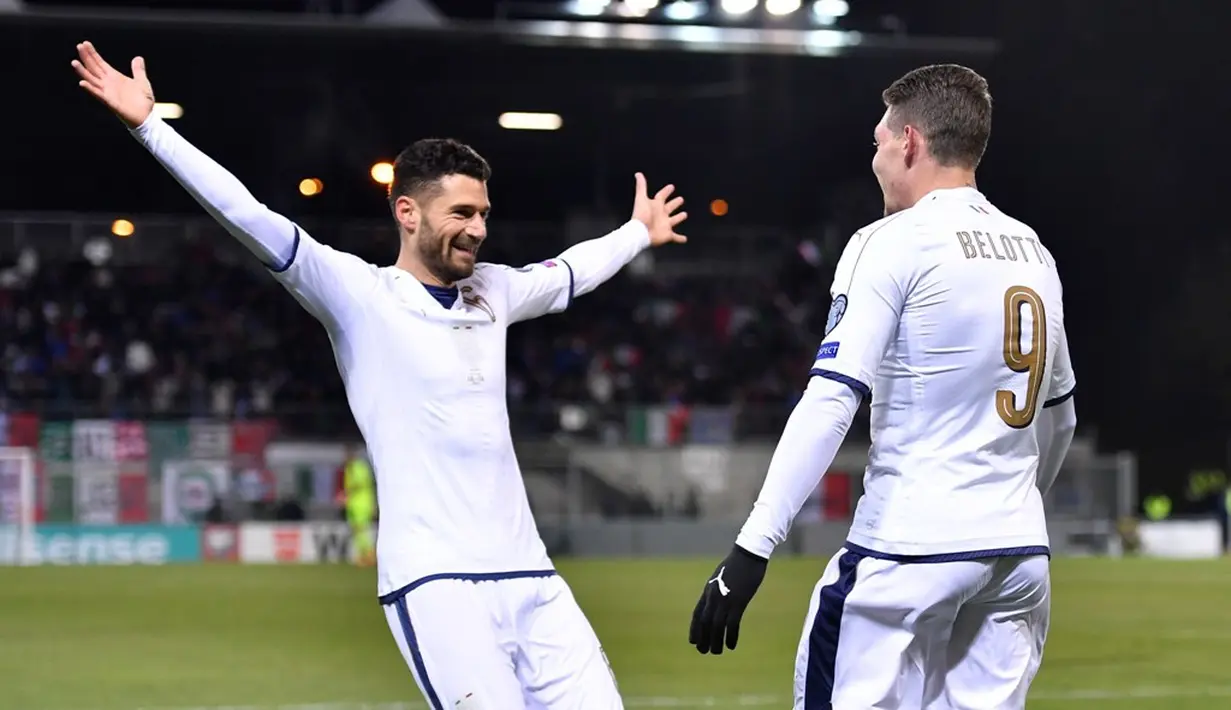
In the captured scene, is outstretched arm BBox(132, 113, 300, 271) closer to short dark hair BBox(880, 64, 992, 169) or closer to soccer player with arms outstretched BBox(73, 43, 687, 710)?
soccer player with arms outstretched BBox(73, 43, 687, 710)

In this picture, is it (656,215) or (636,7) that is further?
(636,7)

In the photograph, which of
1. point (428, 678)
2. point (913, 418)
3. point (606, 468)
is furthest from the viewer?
point (606, 468)

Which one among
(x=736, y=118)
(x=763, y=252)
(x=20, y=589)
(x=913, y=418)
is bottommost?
(x=20, y=589)

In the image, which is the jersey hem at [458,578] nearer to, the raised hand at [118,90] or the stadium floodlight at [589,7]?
the raised hand at [118,90]

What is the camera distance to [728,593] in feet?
12.2

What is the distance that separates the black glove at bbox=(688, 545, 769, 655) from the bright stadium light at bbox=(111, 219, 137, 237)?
1098 inches

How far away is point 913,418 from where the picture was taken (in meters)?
3.88

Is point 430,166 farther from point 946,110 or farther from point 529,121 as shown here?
point 529,121

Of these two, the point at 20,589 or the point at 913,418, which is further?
the point at 20,589

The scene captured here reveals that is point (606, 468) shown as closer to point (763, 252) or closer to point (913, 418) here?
point (763, 252)

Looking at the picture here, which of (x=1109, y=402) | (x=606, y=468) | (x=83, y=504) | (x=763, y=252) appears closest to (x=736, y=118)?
(x=763, y=252)

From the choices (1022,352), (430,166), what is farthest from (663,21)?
(1022,352)

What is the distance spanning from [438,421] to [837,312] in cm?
118

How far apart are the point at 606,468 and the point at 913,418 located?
22.1 m
